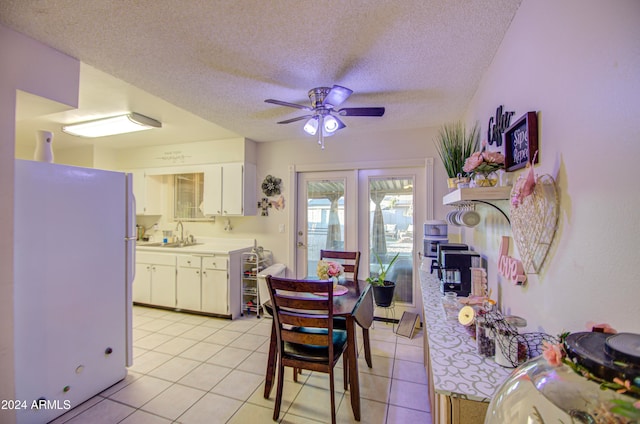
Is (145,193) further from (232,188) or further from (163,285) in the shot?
(232,188)

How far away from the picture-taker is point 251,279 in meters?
3.85

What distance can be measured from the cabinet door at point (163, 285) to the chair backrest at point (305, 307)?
264cm

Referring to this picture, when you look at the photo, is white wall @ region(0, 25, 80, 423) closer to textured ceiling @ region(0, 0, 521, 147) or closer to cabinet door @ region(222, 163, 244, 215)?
textured ceiling @ region(0, 0, 521, 147)

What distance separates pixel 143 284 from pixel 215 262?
1304 mm

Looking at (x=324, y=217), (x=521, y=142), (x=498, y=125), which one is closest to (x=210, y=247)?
(x=324, y=217)

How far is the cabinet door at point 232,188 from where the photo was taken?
12.7ft

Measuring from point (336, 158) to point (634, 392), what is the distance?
3.49 m

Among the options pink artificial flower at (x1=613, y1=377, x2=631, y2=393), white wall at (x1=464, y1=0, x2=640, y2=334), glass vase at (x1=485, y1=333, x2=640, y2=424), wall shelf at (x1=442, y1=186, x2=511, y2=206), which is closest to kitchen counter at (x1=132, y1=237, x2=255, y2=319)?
wall shelf at (x1=442, y1=186, x2=511, y2=206)

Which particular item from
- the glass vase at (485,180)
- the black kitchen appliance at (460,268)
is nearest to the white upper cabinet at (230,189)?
the black kitchen appliance at (460,268)

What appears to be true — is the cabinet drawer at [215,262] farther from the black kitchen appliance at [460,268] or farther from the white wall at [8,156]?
the black kitchen appliance at [460,268]

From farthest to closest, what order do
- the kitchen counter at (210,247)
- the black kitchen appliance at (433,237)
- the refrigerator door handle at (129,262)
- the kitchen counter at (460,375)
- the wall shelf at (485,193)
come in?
the kitchen counter at (210,247)
the black kitchen appliance at (433,237)
the refrigerator door handle at (129,262)
the wall shelf at (485,193)
the kitchen counter at (460,375)

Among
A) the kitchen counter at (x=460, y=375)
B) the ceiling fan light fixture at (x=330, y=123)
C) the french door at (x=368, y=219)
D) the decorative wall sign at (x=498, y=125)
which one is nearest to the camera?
the kitchen counter at (x=460, y=375)

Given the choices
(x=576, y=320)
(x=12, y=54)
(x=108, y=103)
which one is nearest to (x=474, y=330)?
(x=576, y=320)

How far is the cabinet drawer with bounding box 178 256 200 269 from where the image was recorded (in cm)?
372
